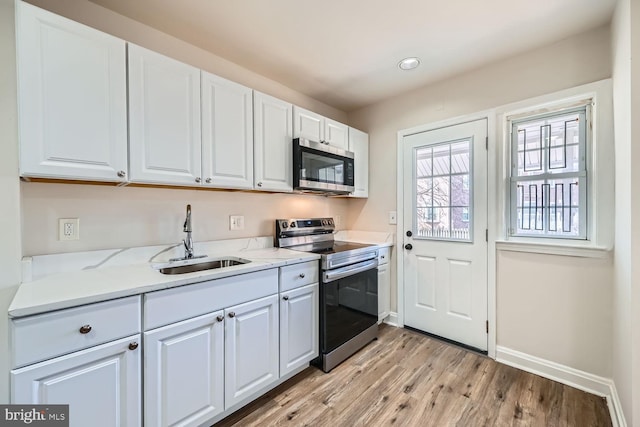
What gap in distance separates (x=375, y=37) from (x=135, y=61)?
5.05 ft

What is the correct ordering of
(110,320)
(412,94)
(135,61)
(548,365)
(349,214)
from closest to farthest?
(110,320) → (135,61) → (548,365) → (412,94) → (349,214)

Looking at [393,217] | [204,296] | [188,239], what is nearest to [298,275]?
[204,296]

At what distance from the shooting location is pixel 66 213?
1.52 meters

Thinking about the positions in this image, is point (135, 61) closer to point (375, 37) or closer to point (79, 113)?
point (79, 113)

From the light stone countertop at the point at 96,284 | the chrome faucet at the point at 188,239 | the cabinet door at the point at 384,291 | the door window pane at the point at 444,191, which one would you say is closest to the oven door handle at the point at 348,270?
the cabinet door at the point at 384,291

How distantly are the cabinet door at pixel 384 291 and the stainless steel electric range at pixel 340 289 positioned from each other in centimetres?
15

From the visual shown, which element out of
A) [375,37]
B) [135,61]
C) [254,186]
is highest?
[375,37]

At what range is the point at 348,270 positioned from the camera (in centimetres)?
226

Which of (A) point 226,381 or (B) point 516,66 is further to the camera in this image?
(B) point 516,66

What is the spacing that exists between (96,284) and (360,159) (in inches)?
97.5

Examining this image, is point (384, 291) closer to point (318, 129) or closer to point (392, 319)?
point (392, 319)

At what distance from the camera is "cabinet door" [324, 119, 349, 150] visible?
8.54 feet

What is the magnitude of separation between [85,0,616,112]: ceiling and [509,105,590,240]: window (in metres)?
0.61

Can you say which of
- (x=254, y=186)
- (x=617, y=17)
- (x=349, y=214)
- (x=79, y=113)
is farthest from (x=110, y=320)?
(x=617, y=17)
